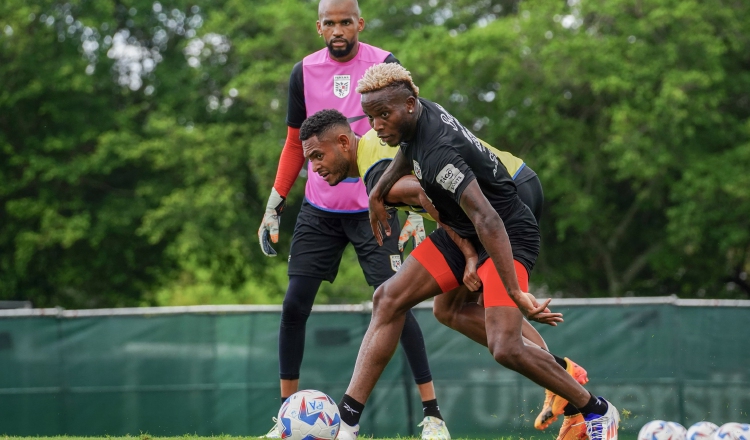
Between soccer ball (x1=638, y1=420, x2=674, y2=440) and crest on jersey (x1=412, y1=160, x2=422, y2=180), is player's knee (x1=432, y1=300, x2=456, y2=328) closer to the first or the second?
crest on jersey (x1=412, y1=160, x2=422, y2=180)

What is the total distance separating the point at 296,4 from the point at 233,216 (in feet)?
21.5

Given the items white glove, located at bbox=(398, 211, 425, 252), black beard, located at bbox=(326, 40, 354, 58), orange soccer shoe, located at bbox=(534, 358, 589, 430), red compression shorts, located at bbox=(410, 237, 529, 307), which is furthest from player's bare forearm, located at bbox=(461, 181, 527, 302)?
black beard, located at bbox=(326, 40, 354, 58)

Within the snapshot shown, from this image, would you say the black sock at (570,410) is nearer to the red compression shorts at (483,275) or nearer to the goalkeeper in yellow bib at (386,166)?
the goalkeeper in yellow bib at (386,166)

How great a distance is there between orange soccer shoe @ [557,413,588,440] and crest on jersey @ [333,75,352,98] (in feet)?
8.86

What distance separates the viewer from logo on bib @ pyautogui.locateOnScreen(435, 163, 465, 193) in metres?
5.30

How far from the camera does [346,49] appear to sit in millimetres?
6973

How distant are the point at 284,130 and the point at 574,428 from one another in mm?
22612

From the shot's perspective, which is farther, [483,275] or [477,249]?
[477,249]

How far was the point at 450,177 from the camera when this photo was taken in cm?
531

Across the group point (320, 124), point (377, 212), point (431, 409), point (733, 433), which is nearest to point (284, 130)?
point (431, 409)

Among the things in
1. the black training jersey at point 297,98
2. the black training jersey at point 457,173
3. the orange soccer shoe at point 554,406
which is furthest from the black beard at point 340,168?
the orange soccer shoe at point 554,406

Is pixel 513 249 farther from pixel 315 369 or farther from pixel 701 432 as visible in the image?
pixel 315 369

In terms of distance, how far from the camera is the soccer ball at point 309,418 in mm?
5496

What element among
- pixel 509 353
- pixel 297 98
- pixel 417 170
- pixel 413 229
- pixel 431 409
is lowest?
pixel 431 409
